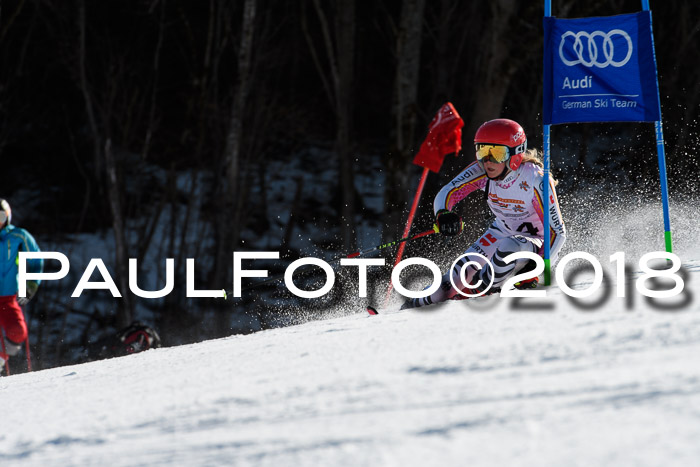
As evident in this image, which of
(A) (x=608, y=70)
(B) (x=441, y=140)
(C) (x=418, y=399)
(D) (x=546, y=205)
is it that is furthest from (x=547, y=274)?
(C) (x=418, y=399)

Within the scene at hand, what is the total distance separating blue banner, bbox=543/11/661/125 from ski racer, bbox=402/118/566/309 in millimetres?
447

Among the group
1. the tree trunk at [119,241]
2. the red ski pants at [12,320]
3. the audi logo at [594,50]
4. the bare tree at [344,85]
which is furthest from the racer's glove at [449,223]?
the tree trunk at [119,241]

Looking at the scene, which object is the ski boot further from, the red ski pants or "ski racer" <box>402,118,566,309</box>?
the red ski pants

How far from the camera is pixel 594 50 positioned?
5434 mm

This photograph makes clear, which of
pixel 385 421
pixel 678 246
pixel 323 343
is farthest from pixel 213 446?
pixel 678 246

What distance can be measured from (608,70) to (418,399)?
3.33 m

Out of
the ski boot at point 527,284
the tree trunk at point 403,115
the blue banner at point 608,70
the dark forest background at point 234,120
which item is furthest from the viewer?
the dark forest background at point 234,120

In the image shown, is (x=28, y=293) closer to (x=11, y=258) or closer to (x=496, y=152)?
(x=11, y=258)

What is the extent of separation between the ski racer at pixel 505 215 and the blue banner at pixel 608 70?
45cm

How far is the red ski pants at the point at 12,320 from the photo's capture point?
299 inches

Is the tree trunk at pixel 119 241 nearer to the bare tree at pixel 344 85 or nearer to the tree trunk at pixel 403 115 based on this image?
the bare tree at pixel 344 85

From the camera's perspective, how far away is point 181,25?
1562 centimetres

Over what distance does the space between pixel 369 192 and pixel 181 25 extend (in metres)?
5.21

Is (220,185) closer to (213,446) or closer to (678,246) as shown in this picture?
(678,246)
